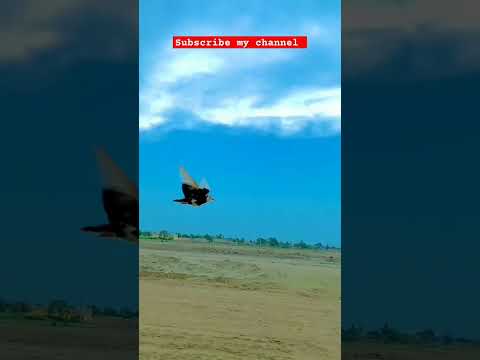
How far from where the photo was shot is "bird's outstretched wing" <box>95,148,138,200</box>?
7.09m

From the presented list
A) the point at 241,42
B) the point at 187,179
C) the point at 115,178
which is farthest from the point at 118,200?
the point at 241,42

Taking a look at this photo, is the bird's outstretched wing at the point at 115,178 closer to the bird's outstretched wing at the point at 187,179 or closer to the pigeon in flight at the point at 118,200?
the pigeon in flight at the point at 118,200

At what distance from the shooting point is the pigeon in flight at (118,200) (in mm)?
7098

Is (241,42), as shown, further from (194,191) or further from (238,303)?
(238,303)

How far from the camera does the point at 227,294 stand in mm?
7207

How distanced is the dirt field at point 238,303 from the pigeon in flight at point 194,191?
53 centimetres

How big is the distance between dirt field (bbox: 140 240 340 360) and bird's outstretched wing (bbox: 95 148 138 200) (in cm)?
64

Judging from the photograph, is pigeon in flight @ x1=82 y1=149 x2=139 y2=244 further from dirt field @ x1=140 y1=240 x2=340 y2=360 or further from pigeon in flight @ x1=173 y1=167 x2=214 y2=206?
pigeon in flight @ x1=173 y1=167 x2=214 y2=206

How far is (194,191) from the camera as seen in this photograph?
277 inches

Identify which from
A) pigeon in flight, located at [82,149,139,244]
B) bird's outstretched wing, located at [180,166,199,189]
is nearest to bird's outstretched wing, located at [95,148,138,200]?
pigeon in flight, located at [82,149,139,244]

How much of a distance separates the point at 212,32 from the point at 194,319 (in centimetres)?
334

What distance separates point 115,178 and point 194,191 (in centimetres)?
93

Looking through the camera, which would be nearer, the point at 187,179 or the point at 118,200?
the point at 187,179

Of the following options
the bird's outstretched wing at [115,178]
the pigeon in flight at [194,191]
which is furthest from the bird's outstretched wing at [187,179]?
the bird's outstretched wing at [115,178]
